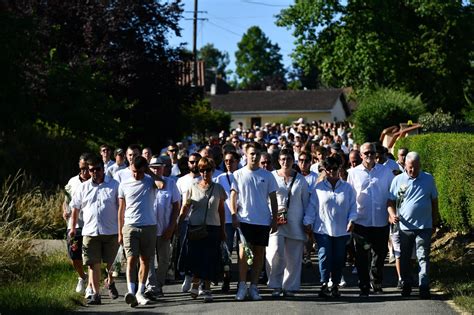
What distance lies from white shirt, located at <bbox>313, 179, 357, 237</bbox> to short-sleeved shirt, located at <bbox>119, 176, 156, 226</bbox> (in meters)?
2.22

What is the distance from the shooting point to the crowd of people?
1222 centimetres

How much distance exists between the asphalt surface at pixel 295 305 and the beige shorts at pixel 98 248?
1.91 ft

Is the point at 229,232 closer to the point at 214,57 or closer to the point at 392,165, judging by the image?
the point at 392,165

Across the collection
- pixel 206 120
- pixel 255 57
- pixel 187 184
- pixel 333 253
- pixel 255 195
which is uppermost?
pixel 255 57

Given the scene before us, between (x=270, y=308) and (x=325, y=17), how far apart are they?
110 feet

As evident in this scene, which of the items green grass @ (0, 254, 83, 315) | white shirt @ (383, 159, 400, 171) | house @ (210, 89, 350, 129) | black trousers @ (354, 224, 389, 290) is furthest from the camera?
house @ (210, 89, 350, 129)

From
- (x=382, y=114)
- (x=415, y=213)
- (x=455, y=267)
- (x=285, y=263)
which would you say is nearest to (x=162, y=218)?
(x=285, y=263)

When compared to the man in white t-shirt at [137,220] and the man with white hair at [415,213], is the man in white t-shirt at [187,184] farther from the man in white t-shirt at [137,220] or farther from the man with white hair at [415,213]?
the man with white hair at [415,213]

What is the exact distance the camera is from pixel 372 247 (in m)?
13.0

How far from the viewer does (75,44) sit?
31422 millimetres

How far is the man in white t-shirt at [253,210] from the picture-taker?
12.4 meters

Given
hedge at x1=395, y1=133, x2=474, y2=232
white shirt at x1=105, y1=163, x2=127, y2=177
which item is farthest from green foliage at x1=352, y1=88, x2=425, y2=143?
white shirt at x1=105, y1=163, x2=127, y2=177

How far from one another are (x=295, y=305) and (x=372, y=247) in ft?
5.74

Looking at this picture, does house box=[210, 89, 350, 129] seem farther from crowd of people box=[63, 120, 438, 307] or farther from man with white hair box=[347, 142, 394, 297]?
crowd of people box=[63, 120, 438, 307]
